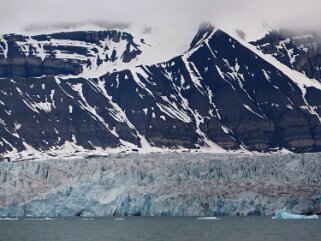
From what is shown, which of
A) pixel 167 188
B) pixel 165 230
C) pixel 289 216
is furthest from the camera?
pixel 167 188

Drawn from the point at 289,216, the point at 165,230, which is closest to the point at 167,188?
the point at 165,230

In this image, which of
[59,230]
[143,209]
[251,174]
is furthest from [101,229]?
[251,174]

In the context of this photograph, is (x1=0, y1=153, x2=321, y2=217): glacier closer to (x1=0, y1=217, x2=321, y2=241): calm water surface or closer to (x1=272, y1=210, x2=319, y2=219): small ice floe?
(x1=0, y1=217, x2=321, y2=241): calm water surface

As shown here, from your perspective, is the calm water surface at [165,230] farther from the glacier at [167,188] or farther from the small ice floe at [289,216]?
the glacier at [167,188]

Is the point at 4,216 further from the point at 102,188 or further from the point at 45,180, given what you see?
the point at 102,188

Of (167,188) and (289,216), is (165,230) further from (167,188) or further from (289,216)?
(167,188)

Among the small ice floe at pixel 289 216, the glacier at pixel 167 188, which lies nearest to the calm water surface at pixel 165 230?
the small ice floe at pixel 289 216
